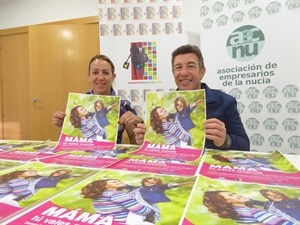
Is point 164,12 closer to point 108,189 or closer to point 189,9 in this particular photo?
point 189,9

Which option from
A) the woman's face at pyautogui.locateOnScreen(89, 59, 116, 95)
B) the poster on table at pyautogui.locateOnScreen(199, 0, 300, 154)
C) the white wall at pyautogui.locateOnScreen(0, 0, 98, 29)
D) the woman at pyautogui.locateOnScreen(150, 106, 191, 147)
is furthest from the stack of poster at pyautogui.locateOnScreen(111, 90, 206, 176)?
the white wall at pyautogui.locateOnScreen(0, 0, 98, 29)

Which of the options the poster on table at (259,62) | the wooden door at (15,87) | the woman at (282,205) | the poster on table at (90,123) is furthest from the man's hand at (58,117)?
the wooden door at (15,87)

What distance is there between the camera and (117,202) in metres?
0.38

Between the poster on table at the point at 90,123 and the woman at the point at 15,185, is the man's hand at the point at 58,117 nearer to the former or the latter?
the poster on table at the point at 90,123

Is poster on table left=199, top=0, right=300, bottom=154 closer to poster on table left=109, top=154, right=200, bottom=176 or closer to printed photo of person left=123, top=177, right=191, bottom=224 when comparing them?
poster on table left=109, top=154, right=200, bottom=176

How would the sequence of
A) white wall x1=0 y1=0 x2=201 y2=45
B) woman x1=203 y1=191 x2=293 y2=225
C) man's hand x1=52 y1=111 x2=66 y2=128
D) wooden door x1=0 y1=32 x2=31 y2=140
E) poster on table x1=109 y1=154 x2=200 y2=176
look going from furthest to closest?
1. wooden door x1=0 y1=32 x2=31 y2=140
2. white wall x1=0 y1=0 x2=201 y2=45
3. man's hand x1=52 y1=111 x2=66 y2=128
4. poster on table x1=109 y1=154 x2=200 y2=176
5. woman x1=203 y1=191 x2=293 y2=225

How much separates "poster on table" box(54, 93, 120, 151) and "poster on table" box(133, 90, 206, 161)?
139 millimetres

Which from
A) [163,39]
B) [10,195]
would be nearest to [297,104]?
[163,39]

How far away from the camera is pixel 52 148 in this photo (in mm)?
848

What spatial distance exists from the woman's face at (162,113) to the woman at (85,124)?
0.69 feet

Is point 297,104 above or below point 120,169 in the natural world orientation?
above

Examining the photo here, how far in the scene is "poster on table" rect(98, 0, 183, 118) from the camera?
79.7 inches

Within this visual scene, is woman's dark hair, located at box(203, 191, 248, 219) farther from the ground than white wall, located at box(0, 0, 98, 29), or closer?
closer

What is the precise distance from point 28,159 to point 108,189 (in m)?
0.36
